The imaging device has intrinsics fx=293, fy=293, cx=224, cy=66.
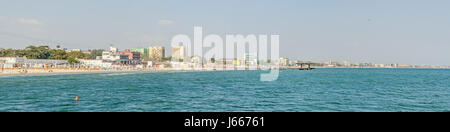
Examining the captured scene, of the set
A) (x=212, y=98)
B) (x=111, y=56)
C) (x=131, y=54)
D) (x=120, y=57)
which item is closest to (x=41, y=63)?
(x=111, y=56)

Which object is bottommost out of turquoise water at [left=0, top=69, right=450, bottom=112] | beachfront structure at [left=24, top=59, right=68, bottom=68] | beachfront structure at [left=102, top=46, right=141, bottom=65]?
turquoise water at [left=0, top=69, right=450, bottom=112]

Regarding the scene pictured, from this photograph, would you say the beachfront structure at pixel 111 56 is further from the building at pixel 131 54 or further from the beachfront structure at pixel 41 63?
the beachfront structure at pixel 41 63

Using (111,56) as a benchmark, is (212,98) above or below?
below

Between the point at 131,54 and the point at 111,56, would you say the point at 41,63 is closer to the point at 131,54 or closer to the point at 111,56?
the point at 111,56

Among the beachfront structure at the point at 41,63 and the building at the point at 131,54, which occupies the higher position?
the building at the point at 131,54

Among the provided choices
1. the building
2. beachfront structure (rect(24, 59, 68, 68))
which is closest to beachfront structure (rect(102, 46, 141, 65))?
the building

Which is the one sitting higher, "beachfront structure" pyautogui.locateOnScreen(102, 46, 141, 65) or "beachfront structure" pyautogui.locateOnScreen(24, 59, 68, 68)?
"beachfront structure" pyautogui.locateOnScreen(102, 46, 141, 65)

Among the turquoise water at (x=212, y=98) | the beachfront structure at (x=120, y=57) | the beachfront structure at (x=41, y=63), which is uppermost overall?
the beachfront structure at (x=120, y=57)

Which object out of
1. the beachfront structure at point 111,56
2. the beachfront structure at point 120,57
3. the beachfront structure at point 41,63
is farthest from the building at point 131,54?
the beachfront structure at point 41,63

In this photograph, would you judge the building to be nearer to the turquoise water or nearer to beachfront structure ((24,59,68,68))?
beachfront structure ((24,59,68,68))

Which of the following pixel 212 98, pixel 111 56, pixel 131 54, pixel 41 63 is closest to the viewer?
pixel 212 98
